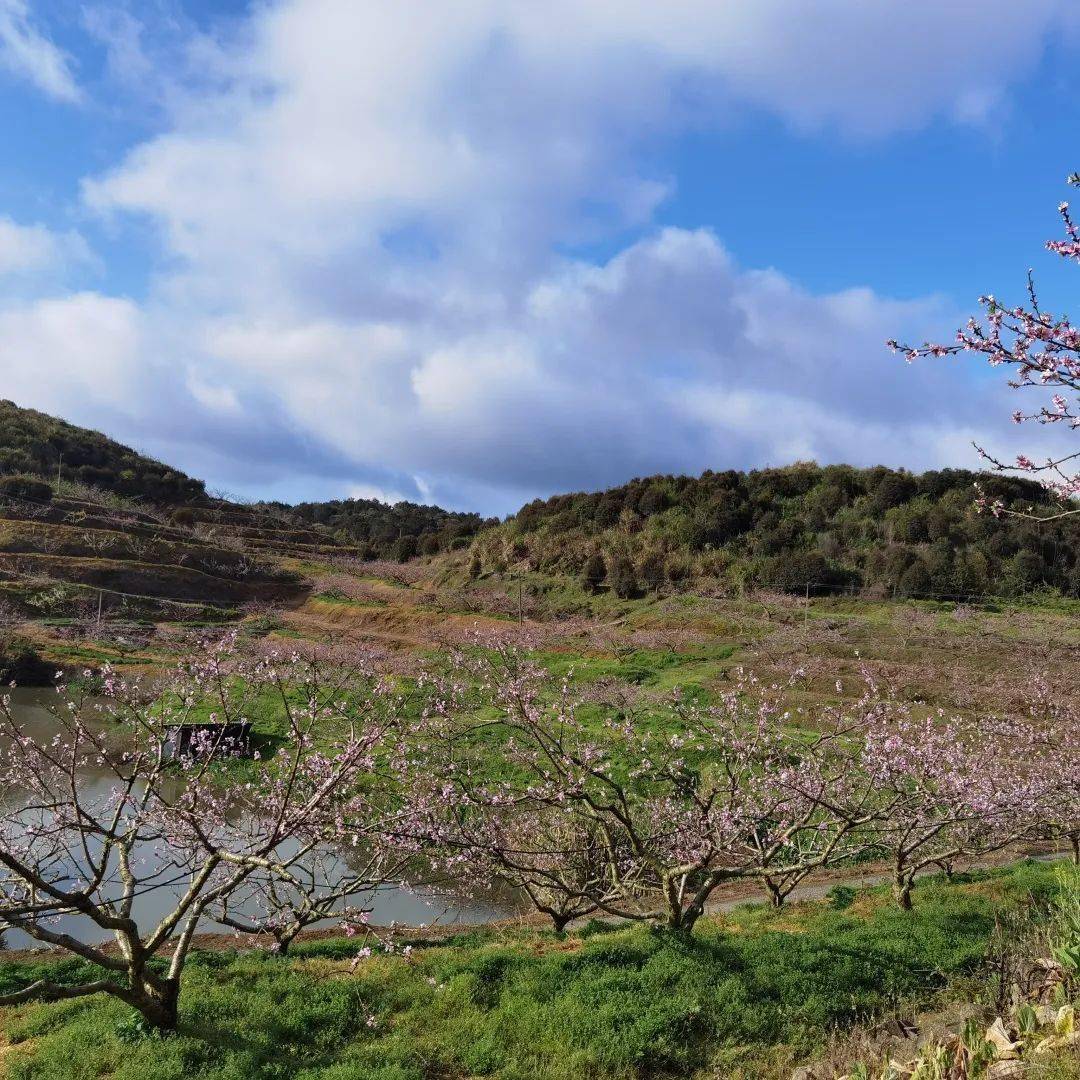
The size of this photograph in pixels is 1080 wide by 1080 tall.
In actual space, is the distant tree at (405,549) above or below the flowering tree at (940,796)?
above

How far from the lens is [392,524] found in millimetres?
90312

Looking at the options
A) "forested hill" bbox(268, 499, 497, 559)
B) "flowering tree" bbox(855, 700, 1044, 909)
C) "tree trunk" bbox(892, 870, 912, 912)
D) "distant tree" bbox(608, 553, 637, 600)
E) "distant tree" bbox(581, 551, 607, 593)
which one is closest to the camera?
"flowering tree" bbox(855, 700, 1044, 909)

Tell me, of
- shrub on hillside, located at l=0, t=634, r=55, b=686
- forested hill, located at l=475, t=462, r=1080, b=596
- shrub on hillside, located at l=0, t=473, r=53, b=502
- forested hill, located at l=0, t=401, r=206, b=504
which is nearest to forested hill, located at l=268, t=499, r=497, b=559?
forested hill, located at l=475, t=462, r=1080, b=596

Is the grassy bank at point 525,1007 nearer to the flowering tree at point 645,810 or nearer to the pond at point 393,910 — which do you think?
the flowering tree at point 645,810

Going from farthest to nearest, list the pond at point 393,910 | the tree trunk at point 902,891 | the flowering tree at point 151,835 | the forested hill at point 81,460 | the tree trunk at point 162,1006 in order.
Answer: the forested hill at point 81,460 < the pond at point 393,910 < the tree trunk at point 902,891 < the tree trunk at point 162,1006 < the flowering tree at point 151,835

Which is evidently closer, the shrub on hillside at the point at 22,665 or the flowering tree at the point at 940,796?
the flowering tree at the point at 940,796

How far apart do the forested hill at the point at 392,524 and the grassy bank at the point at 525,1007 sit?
52.0 m

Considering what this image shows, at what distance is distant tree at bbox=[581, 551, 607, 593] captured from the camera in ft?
147

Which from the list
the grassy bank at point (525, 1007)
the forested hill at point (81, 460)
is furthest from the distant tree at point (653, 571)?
the forested hill at point (81, 460)

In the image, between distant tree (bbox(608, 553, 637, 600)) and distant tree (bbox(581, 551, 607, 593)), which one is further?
distant tree (bbox(581, 551, 607, 593))

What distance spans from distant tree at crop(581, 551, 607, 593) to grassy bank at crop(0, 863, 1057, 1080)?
112 feet

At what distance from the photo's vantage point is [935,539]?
42.2 m

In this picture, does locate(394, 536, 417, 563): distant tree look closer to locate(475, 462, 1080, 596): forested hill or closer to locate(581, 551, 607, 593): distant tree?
locate(475, 462, 1080, 596): forested hill

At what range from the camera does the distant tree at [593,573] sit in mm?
44844
